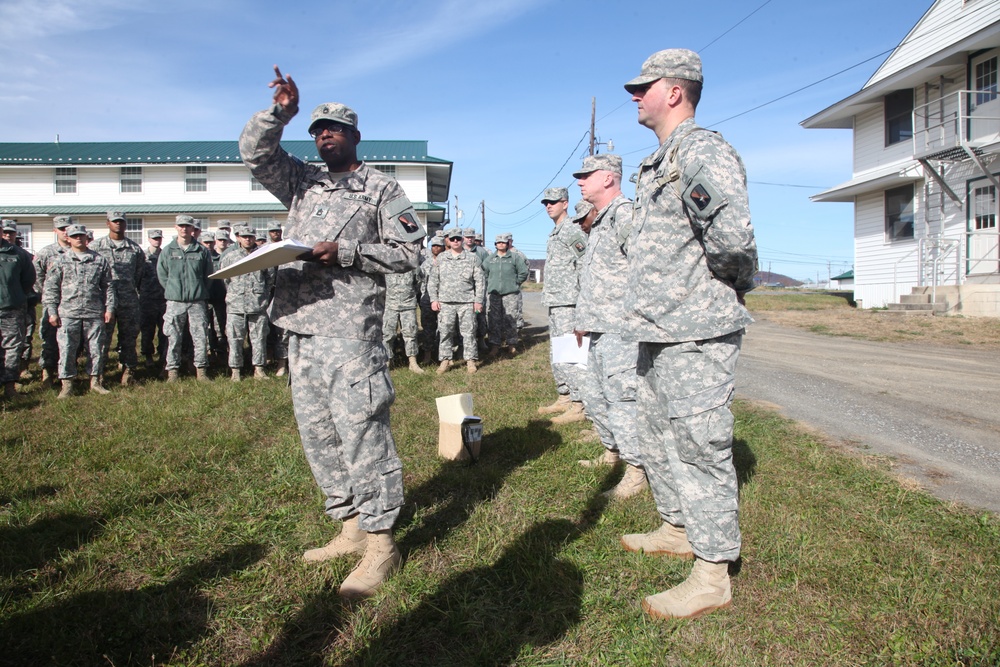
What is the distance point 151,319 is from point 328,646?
906 centimetres

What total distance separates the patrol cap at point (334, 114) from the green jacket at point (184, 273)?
6.59 meters

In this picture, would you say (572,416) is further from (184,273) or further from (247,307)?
(184,273)

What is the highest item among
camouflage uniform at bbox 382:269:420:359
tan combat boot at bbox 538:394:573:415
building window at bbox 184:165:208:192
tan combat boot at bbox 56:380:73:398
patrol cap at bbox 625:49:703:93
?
building window at bbox 184:165:208:192

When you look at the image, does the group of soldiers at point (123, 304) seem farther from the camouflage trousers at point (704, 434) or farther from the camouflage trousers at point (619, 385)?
the camouflage trousers at point (704, 434)

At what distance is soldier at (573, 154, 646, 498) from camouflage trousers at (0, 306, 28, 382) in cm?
753

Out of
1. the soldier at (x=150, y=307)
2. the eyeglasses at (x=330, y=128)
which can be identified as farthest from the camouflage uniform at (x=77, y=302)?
the eyeglasses at (x=330, y=128)

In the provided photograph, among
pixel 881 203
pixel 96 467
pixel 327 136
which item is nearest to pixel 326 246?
pixel 327 136

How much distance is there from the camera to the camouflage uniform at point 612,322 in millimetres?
4285

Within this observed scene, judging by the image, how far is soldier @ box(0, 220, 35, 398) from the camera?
8.03 m

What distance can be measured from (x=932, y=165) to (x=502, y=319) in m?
13.8

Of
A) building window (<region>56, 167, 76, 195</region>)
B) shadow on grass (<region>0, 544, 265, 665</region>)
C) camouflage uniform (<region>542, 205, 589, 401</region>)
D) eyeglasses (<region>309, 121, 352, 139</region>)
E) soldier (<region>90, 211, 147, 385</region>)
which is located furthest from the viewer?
building window (<region>56, 167, 76, 195</region>)

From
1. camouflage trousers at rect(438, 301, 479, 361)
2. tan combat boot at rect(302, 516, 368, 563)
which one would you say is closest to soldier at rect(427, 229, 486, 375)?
camouflage trousers at rect(438, 301, 479, 361)

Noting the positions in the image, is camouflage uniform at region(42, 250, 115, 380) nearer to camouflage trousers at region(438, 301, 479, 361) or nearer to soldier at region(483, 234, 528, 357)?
camouflage trousers at region(438, 301, 479, 361)

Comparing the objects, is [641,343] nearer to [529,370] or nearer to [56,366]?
[529,370]
